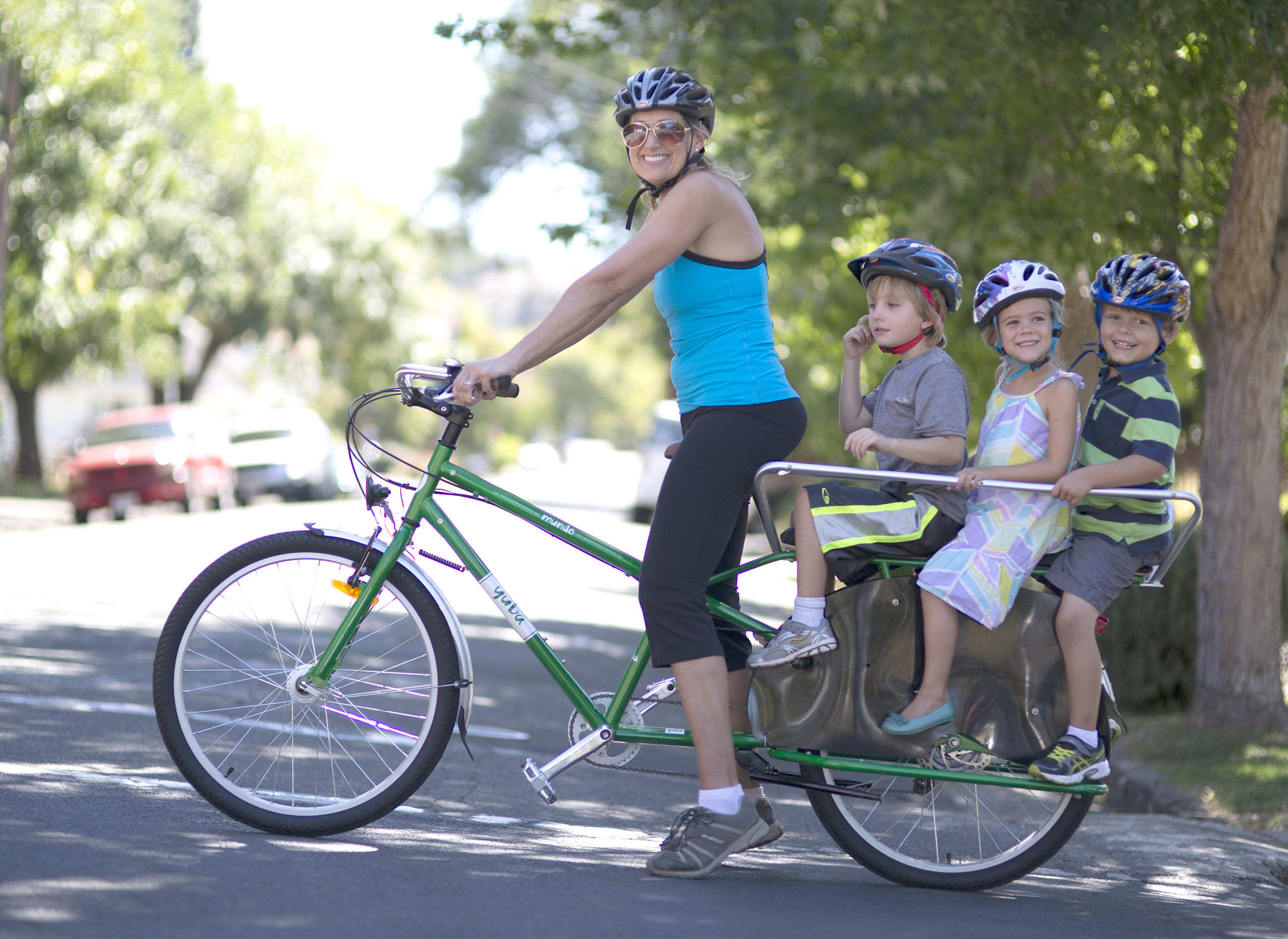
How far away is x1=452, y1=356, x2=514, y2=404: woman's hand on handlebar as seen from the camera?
4.04 metres

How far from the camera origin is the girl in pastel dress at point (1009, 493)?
421cm

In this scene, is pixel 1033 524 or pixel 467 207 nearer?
pixel 1033 524

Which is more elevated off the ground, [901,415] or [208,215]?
[208,215]

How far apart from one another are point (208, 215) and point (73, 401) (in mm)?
33866

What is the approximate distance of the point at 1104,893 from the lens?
4.56 meters

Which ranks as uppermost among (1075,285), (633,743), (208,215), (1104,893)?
(208,215)

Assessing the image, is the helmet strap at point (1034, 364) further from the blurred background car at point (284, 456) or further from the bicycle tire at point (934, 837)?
the blurred background car at point (284, 456)

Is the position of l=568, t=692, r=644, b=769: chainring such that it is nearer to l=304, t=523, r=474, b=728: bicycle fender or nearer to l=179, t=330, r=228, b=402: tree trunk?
l=304, t=523, r=474, b=728: bicycle fender

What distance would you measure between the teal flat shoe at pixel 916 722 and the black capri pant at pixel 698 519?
0.56m

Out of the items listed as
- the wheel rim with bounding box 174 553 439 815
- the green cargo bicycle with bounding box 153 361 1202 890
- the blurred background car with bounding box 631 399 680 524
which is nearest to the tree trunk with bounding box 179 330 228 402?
the blurred background car with bounding box 631 399 680 524

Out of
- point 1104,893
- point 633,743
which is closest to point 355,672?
point 633,743

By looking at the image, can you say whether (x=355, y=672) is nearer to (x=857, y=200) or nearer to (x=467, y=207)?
(x=857, y=200)

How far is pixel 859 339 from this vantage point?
14.8ft

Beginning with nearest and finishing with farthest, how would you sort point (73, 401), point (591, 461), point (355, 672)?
point (355, 672)
point (73, 401)
point (591, 461)
